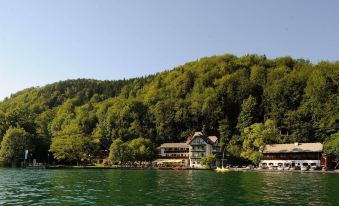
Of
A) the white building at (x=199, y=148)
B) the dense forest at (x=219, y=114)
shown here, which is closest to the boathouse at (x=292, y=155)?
the dense forest at (x=219, y=114)

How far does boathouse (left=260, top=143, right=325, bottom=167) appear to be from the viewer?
124625mm

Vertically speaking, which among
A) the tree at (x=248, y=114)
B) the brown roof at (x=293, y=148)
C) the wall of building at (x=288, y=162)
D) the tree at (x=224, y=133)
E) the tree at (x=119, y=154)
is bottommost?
the wall of building at (x=288, y=162)

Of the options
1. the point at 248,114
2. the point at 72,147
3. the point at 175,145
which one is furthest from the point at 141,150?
the point at 248,114

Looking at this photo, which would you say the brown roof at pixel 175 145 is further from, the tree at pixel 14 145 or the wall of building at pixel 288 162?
the tree at pixel 14 145

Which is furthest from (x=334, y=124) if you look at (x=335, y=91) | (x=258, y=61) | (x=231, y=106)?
(x=258, y=61)

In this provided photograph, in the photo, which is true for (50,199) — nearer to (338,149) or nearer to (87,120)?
(338,149)

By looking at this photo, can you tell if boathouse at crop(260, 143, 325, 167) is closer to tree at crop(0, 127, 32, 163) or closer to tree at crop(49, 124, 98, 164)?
tree at crop(49, 124, 98, 164)

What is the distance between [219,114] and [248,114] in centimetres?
1402

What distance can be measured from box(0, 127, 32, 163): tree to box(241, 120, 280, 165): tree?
64.5 m

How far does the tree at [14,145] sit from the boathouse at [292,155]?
7024 centimetres

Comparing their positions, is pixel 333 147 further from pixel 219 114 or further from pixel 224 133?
pixel 219 114

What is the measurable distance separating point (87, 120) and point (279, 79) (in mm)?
84273

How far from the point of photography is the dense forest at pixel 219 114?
134125mm

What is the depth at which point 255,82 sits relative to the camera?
168000 millimetres
